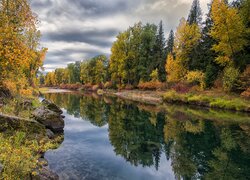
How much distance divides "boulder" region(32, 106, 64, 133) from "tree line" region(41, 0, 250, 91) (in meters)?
27.5

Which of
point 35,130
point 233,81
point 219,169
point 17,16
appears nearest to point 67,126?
point 35,130

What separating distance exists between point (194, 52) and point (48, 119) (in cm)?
4043

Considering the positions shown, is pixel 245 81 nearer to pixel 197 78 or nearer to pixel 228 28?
pixel 228 28

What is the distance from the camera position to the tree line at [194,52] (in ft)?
118

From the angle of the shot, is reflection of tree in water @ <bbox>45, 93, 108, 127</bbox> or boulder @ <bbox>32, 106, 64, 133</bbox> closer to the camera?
boulder @ <bbox>32, 106, 64, 133</bbox>

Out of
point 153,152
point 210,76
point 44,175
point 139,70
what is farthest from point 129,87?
point 44,175

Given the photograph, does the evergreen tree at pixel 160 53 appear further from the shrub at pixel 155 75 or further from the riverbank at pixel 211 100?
the riverbank at pixel 211 100

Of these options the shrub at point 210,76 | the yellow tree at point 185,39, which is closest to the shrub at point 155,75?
the yellow tree at point 185,39

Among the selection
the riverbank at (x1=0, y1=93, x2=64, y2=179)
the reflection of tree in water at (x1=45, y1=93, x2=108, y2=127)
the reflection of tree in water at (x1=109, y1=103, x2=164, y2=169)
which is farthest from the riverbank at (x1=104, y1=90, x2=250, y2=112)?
the riverbank at (x1=0, y1=93, x2=64, y2=179)

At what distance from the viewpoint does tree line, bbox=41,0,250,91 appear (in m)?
36.0

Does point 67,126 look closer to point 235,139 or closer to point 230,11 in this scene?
point 235,139

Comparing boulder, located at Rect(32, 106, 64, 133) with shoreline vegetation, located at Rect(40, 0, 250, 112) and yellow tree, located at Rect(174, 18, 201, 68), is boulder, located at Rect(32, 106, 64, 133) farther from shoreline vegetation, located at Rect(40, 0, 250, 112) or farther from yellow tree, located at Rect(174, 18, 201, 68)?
yellow tree, located at Rect(174, 18, 201, 68)

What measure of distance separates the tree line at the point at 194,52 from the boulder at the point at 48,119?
27.5 m

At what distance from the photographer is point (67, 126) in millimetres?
19656
